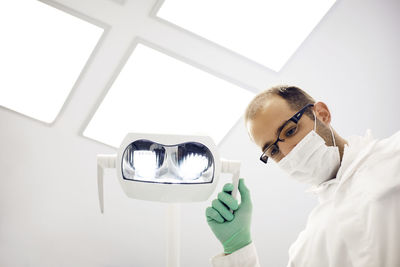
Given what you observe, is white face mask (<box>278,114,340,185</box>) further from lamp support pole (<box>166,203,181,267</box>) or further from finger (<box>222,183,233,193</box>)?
lamp support pole (<box>166,203,181,267</box>)

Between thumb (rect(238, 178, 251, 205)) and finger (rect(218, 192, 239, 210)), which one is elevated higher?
thumb (rect(238, 178, 251, 205))

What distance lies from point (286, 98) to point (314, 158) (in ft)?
0.98

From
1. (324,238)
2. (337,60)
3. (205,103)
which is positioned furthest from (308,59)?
(324,238)

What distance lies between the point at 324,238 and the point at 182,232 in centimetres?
115

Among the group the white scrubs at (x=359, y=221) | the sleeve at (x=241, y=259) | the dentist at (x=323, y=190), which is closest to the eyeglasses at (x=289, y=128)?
the dentist at (x=323, y=190)

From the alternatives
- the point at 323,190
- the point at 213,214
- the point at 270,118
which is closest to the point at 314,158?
the point at 323,190

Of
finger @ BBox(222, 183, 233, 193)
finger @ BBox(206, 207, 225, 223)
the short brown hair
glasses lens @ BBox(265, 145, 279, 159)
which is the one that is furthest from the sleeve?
the short brown hair

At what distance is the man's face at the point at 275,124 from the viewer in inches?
49.8

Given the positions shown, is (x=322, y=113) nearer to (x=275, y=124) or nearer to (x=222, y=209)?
(x=275, y=124)

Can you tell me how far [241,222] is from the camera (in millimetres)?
1115

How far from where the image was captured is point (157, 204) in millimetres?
1865

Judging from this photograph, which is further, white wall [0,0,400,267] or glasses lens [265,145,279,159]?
white wall [0,0,400,267]

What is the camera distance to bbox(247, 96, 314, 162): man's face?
1265 mm

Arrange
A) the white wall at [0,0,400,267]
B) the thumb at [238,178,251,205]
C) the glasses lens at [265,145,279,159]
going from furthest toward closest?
the white wall at [0,0,400,267], the glasses lens at [265,145,279,159], the thumb at [238,178,251,205]
